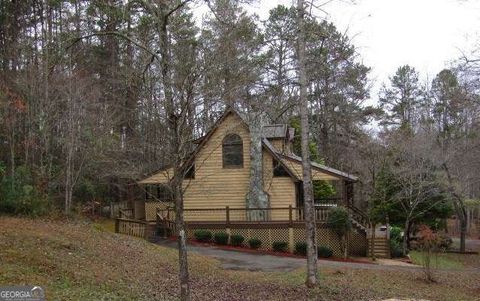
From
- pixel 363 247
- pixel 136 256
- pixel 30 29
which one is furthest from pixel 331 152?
pixel 136 256

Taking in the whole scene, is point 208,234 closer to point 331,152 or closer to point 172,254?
point 172,254

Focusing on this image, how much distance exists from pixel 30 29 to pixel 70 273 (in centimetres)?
2017

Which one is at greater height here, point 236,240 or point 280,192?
point 280,192

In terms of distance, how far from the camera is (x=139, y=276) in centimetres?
1202

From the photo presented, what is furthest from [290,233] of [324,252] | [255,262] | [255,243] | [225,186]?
[255,262]

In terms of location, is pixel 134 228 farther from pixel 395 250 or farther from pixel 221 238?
pixel 395 250

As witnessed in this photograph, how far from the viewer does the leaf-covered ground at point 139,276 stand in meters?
9.95

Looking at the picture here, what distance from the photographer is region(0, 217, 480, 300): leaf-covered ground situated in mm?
9953

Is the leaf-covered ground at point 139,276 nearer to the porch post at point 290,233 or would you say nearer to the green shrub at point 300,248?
the green shrub at point 300,248

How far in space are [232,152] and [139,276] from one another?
1388 cm

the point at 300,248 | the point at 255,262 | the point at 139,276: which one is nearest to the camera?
the point at 139,276

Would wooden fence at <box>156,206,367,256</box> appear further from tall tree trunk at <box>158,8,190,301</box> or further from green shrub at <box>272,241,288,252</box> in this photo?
tall tree trunk at <box>158,8,190,301</box>

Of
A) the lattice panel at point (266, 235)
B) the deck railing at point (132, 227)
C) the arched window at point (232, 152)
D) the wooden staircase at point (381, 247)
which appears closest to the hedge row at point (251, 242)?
the lattice panel at point (266, 235)

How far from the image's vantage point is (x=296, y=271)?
15.8 metres
